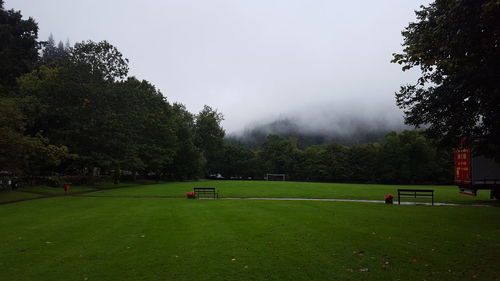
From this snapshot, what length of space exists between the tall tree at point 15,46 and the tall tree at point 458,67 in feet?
152

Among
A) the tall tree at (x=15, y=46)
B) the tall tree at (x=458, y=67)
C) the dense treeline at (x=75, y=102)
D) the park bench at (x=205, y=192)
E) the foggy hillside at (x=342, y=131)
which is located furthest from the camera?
the foggy hillside at (x=342, y=131)

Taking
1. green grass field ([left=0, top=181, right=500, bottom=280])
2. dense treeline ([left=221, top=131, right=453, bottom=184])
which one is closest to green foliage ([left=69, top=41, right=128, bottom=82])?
green grass field ([left=0, top=181, right=500, bottom=280])

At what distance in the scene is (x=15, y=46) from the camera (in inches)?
1793

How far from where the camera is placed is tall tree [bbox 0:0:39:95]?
43.7 m

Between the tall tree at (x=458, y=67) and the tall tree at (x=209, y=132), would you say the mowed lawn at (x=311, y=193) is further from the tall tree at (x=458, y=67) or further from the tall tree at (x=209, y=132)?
the tall tree at (x=209, y=132)

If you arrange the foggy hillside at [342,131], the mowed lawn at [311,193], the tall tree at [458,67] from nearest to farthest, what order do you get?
1. the tall tree at [458,67]
2. the mowed lawn at [311,193]
3. the foggy hillside at [342,131]

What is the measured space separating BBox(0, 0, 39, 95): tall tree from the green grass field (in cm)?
4035

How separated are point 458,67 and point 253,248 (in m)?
8.07

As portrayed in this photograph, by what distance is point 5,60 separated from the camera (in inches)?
1705

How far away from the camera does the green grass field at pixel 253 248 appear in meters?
6.55

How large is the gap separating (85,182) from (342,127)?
166 metres

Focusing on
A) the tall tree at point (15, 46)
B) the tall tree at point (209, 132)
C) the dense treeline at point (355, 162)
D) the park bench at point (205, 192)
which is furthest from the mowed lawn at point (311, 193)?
the tall tree at point (209, 132)

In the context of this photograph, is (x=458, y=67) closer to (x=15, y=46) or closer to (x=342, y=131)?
(x=15, y=46)

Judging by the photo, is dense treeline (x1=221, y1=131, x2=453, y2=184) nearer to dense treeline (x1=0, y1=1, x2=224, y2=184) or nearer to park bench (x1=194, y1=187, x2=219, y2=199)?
dense treeline (x1=0, y1=1, x2=224, y2=184)
